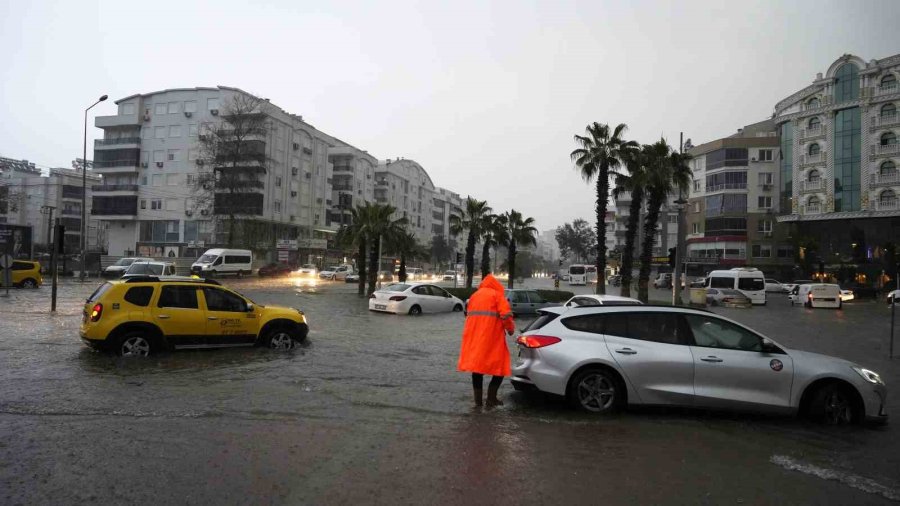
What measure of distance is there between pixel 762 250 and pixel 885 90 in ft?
67.9

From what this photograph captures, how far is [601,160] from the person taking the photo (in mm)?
32656

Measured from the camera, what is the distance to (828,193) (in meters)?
60.3

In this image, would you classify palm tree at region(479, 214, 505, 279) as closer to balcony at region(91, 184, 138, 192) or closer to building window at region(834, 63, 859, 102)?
building window at region(834, 63, 859, 102)

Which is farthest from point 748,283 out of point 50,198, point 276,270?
point 50,198

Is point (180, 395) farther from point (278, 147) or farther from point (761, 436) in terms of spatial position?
point (278, 147)

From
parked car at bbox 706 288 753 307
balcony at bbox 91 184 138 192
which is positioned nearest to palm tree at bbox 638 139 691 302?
parked car at bbox 706 288 753 307

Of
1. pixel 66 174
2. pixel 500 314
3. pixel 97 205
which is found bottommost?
pixel 500 314

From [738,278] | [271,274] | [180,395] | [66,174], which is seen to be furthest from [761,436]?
[66,174]

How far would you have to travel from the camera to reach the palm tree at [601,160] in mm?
32312

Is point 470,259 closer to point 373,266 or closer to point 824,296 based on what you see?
point 373,266

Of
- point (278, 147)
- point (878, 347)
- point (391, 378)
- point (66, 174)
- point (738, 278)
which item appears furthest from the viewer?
point (66, 174)

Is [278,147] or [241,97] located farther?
[278,147]

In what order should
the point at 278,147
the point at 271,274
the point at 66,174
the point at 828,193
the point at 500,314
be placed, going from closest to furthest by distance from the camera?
the point at 500,314 < the point at 271,274 < the point at 828,193 < the point at 278,147 < the point at 66,174

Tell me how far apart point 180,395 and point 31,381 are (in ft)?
8.14
